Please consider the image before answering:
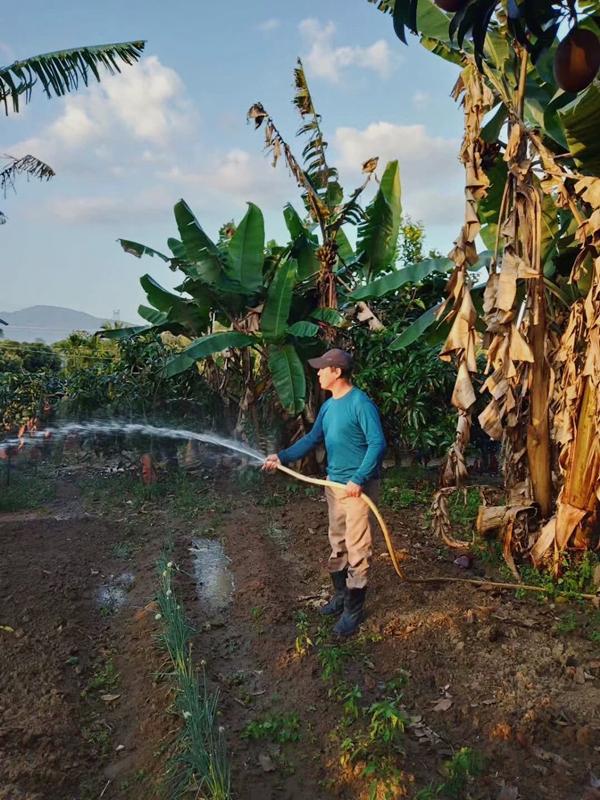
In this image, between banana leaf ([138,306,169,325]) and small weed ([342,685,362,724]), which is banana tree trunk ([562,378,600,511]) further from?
banana leaf ([138,306,169,325])

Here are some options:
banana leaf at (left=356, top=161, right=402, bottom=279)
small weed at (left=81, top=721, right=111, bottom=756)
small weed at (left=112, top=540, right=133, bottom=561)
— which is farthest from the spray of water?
small weed at (left=81, top=721, right=111, bottom=756)

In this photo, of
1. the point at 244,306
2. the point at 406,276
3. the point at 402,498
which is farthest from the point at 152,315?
the point at 402,498

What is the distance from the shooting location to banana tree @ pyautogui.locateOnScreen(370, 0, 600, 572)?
454cm

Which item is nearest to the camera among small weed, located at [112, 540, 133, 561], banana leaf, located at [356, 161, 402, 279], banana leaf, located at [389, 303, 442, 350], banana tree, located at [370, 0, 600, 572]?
banana tree, located at [370, 0, 600, 572]

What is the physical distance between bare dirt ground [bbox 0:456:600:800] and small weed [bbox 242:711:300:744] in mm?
14

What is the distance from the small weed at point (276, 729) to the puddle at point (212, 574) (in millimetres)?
1548

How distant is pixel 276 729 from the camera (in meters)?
3.26

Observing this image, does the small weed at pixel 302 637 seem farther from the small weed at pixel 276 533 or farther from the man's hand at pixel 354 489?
the small weed at pixel 276 533

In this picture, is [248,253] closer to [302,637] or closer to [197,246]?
[197,246]

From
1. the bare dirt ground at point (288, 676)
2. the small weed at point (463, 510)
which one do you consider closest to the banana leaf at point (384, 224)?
the small weed at point (463, 510)

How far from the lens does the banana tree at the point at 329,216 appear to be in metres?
7.82

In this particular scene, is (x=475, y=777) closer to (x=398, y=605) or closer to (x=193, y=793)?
(x=193, y=793)

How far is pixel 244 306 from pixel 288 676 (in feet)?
17.3

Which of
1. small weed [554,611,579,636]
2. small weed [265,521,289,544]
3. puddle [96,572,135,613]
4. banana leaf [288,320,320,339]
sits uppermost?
banana leaf [288,320,320,339]
